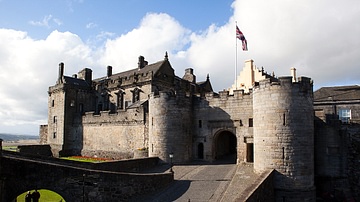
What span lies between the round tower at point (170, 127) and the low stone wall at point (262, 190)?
8.29 metres

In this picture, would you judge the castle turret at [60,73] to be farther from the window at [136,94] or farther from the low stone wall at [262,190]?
the low stone wall at [262,190]

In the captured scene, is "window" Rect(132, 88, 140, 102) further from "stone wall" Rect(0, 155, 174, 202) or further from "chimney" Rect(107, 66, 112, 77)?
"stone wall" Rect(0, 155, 174, 202)

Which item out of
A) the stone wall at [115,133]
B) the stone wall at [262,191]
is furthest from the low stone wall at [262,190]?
the stone wall at [115,133]

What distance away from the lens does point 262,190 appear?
14398mm

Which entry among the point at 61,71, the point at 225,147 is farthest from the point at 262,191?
the point at 61,71

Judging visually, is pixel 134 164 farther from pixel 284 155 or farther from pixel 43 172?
pixel 284 155

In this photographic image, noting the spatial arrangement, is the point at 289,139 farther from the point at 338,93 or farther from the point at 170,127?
the point at 338,93

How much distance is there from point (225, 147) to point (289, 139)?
36.0 ft

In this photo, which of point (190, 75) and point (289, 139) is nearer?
point (289, 139)

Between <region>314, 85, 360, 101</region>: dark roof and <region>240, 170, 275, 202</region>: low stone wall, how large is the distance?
1446 cm

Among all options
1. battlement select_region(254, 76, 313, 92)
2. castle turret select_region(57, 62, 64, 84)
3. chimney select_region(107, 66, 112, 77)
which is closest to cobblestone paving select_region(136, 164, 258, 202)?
battlement select_region(254, 76, 313, 92)

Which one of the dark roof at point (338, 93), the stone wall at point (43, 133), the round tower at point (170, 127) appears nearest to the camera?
the round tower at point (170, 127)

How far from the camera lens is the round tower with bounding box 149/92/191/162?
76.1ft

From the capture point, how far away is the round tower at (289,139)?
16.6 metres
